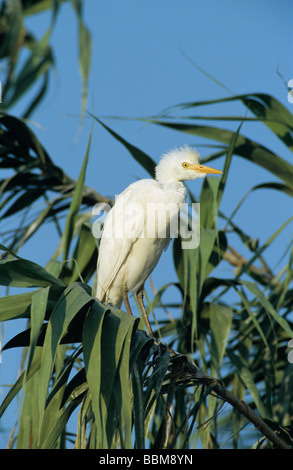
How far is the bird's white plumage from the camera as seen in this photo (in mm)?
3914

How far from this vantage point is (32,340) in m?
1.68

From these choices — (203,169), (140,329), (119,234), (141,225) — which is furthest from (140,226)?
(140,329)

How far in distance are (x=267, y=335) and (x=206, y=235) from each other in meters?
0.64

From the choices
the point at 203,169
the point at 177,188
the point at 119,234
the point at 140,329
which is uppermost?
the point at 203,169

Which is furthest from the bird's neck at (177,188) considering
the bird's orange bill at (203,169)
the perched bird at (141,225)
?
the bird's orange bill at (203,169)

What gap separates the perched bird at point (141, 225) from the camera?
12.8ft

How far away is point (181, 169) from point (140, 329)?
1.71 m

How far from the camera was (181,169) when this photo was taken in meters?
3.98

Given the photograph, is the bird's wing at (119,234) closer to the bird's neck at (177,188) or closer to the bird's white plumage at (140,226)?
the bird's white plumage at (140,226)

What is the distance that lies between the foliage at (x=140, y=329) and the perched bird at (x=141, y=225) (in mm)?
140

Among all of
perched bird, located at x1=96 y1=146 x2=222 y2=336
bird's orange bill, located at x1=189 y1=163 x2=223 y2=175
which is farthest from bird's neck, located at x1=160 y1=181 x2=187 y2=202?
bird's orange bill, located at x1=189 y1=163 x2=223 y2=175

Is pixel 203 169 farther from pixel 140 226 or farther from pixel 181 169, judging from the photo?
pixel 140 226
